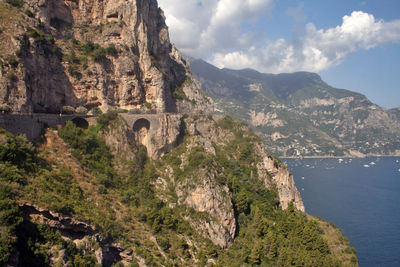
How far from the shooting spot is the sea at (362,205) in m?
63.0

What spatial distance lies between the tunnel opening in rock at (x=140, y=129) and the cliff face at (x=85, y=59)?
17.8ft

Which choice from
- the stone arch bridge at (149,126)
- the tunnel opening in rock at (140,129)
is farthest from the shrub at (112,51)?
the tunnel opening in rock at (140,129)

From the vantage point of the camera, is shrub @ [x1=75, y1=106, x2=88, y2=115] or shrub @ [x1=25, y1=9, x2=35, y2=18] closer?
shrub @ [x1=25, y1=9, x2=35, y2=18]

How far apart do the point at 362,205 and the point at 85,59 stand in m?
97.7

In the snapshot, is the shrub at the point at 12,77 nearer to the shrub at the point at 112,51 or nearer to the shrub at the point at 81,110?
the shrub at the point at 81,110

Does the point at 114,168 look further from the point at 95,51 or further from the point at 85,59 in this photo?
the point at 95,51

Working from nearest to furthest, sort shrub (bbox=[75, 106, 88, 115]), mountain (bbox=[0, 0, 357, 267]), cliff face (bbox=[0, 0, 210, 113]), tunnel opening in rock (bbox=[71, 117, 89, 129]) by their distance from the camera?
1. mountain (bbox=[0, 0, 357, 267])
2. cliff face (bbox=[0, 0, 210, 113])
3. tunnel opening in rock (bbox=[71, 117, 89, 129])
4. shrub (bbox=[75, 106, 88, 115])

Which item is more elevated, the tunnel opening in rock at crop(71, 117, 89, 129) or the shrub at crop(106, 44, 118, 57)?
the shrub at crop(106, 44, 118, 57)

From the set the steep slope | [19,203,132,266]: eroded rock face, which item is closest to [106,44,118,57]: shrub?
the steep slope

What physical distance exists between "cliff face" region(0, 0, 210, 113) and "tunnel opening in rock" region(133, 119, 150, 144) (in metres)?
5.42

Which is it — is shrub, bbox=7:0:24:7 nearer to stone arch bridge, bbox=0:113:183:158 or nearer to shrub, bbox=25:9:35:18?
shrub, bbox=25:9:35:18

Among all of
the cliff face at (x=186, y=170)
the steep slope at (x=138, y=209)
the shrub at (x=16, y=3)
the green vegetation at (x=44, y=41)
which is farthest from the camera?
the cliff face at (x=186, y=170)

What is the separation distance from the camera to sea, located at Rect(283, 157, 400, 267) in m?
63.0

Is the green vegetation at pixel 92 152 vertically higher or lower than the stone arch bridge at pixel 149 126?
lower
